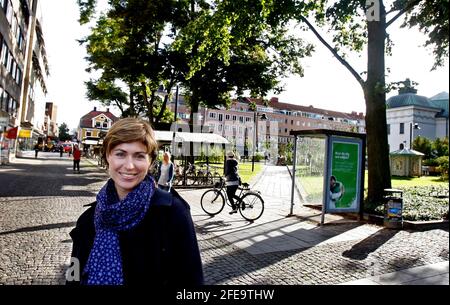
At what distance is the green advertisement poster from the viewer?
348 inches

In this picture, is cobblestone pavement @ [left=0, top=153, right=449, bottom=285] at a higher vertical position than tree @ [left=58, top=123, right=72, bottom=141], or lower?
lower

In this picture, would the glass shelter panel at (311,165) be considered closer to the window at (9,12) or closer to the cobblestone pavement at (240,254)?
the cobblestone pavement at (240,254)

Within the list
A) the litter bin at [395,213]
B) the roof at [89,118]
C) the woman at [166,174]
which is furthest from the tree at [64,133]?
the litter bin at [395,213]

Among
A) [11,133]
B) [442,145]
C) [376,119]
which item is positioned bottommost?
[442,145]

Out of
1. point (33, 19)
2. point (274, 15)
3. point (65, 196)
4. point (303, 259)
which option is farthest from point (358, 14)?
point (33, 19)

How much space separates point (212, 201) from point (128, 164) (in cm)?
800

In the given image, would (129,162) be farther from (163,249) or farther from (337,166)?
(337,166)

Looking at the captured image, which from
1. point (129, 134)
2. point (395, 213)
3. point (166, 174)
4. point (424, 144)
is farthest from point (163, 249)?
point (166, 174)

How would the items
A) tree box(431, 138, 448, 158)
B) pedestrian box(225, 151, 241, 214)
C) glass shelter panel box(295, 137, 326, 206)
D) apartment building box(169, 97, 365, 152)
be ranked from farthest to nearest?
apartment building box(169, 97, 365, 152), glass shelter panel box(295, 137, 326, 206), pedestrian box(225, 151, 241, 214), tree box(431, 138, 448, 158)

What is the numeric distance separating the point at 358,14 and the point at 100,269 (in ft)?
44.3

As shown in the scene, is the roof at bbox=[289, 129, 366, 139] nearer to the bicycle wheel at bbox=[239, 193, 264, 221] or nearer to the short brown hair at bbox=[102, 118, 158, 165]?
the bicycle wheel at bbox=[239, 193, 264, 221]

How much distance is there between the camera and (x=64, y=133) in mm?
118062

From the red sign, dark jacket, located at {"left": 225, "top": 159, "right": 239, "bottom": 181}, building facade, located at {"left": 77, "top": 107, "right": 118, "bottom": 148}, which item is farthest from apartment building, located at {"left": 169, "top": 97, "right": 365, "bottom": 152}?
dark jacket, located at {"left": 225, "top": 159, "right": 239, "bottom": 181}

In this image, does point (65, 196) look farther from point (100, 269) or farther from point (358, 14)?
point (358, 14)
